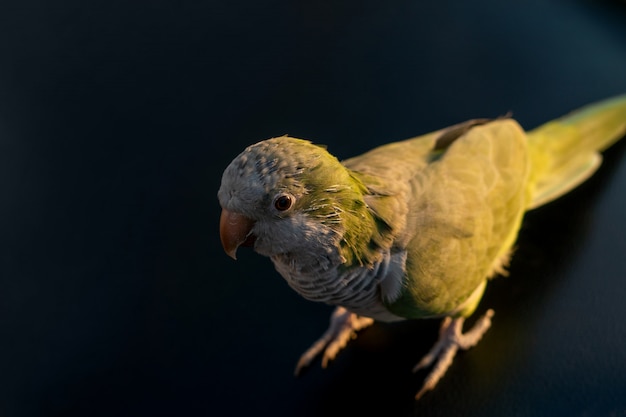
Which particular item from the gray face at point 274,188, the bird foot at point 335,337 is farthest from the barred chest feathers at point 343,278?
the bird foot at point 335,337

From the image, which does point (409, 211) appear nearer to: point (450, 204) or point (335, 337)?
point (450, 204)

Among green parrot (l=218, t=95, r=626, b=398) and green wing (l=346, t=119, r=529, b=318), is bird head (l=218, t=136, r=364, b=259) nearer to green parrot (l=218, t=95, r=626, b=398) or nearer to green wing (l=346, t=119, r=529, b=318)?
green parrot (l=218, t=95, r=626, b=398)

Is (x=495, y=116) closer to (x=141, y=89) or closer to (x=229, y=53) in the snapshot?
(x=229, y=53)

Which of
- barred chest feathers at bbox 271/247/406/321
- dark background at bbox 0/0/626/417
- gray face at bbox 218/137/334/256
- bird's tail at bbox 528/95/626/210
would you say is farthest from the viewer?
bird's tail at bbox 528/95/626/210

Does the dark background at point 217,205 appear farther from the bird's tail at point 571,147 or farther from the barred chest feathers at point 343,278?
the barred chest feathers at point 343,278

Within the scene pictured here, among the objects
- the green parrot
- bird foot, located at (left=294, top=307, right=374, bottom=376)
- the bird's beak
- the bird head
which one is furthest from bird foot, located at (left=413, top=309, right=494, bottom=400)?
the bird's beak

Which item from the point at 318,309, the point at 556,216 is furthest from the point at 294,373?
the point at 556,216

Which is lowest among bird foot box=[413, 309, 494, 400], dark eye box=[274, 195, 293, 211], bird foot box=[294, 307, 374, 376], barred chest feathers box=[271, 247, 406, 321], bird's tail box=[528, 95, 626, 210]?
bird foot box=[294, 307, 374, 376]
